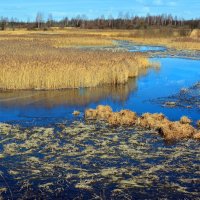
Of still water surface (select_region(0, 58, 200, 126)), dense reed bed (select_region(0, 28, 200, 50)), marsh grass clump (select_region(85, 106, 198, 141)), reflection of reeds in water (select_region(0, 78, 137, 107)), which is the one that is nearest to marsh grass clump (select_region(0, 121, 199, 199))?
marsh grass clump (select_region(85, 106, 198, 141))

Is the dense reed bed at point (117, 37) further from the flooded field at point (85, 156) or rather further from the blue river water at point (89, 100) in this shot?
the flooded field at point (85, 156)

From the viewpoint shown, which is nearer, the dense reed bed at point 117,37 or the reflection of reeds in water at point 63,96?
the reflection of reeds in water at point 63,96

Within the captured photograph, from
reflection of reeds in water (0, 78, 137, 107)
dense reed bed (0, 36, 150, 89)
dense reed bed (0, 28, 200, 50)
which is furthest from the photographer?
dense reed bed (0, 28, 200, 50)

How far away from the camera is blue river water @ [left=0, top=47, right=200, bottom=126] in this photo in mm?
12219

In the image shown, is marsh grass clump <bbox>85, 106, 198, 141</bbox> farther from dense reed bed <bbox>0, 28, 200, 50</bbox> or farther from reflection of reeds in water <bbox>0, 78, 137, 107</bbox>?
dense reed bed <bbox>0, 28, 200, 50</bbox>

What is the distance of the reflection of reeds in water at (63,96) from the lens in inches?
555

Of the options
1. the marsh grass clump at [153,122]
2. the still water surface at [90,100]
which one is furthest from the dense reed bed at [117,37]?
the marsh grass clump at [153,122]

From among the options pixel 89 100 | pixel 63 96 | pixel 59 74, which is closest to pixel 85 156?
pixel 89 100

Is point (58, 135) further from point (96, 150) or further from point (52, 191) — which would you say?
point (52, 191)

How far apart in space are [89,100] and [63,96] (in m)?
1.12

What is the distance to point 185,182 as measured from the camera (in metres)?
7.27

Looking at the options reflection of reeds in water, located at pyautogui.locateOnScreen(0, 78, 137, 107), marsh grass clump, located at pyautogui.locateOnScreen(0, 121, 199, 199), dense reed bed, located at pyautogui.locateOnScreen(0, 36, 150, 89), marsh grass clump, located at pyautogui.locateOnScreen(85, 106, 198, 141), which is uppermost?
dense reed bed, located at pyautogui.locateOnScreen(0, 36, 150, 89)

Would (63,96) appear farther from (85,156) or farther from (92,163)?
(92,163)

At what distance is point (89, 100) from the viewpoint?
580 inches
